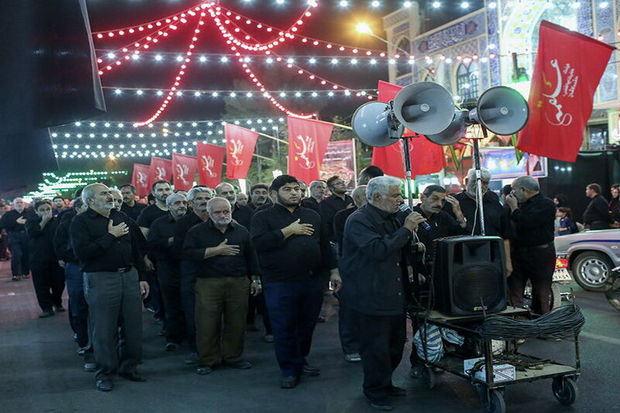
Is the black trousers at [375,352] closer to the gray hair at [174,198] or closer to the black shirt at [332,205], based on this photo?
the gray hair at [174,198]

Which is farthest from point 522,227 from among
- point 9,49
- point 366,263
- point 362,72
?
point 362,72

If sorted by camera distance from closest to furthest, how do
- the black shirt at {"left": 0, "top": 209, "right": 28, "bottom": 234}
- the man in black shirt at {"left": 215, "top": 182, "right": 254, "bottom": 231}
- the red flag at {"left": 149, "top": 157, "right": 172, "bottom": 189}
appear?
the man in black shirt at {"left": 215, "top": 182, "right": 254, "bottom": 231} → the black shirt at {"left": 0, "top": 209, "right": 28, "bottom": 234} → the red flag at {"left": 149, "top": 157, "right": 172, "bottom": 189}

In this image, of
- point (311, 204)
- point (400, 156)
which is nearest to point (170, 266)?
point (311, 204)

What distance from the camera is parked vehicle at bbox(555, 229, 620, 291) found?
996 centimetres

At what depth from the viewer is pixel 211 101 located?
124ft

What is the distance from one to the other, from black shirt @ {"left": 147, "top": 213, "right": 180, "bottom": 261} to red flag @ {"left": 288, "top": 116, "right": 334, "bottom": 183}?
23.8ft

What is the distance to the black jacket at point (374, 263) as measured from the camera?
15.7ft

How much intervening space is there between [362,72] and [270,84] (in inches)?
208

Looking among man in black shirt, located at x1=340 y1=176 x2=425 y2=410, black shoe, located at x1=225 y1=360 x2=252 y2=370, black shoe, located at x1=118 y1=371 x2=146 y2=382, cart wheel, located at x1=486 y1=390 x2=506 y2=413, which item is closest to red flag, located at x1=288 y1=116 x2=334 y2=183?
black shoe, located at x1=225 y1=360 x2=252 y2=370

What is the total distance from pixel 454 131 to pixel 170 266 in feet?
12.8

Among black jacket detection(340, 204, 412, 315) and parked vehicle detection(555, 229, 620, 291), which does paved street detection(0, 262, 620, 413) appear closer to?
black jacket detection(340, 204, 412, 315)

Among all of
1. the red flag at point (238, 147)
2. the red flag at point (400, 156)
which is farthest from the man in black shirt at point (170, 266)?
the red flag at point (238, 147)

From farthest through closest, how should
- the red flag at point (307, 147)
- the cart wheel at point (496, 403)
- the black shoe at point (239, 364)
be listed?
the red flag at point (307, 147) < the black shoe at point (239, 364) < the cart wheel at point (496, 403)

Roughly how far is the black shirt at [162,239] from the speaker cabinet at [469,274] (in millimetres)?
3687
